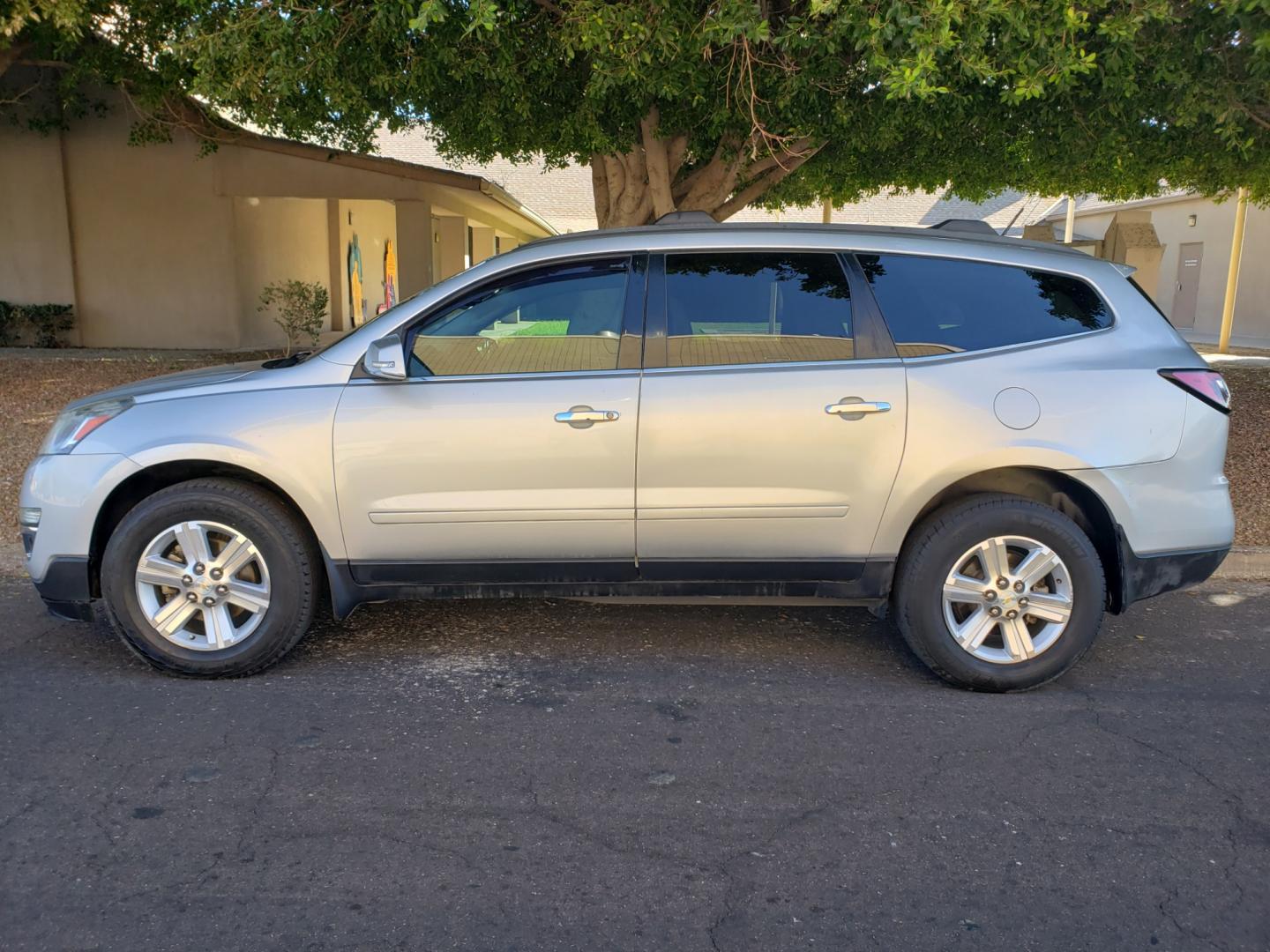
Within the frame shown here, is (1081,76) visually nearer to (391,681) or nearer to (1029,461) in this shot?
(1029,461)

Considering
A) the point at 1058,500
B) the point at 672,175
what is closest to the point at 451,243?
the point at 672,175

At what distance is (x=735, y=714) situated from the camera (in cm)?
411

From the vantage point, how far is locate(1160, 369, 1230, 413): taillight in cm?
427

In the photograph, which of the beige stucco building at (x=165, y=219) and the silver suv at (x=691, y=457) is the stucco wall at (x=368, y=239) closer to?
the beige stucco building at (x=165, y=219)

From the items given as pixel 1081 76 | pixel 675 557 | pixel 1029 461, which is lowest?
pixel 675 557

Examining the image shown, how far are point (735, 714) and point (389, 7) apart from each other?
538 cm

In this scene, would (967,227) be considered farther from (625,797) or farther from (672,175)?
(672,175)

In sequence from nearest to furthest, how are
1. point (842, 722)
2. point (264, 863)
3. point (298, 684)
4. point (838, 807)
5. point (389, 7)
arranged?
point (264, 863) < point (838, 807) < point (842, 722) < point (298, 684) < point (389, 7)

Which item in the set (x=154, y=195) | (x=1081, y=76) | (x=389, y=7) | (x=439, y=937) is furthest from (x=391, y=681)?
(x=154, y=195)

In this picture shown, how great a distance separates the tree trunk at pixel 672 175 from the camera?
411 inches

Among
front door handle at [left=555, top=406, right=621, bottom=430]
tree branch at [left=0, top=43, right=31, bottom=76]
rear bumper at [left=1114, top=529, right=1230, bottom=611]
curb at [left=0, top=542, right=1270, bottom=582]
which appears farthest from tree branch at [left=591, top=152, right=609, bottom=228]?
rear bumper at [left=1114, top=529, right=1230, bottom=611]

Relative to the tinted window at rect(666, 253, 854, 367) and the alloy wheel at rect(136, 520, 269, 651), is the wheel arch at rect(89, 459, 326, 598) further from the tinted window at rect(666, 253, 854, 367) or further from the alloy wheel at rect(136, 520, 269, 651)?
the tinted window at rect(666, 253, 854, 367)

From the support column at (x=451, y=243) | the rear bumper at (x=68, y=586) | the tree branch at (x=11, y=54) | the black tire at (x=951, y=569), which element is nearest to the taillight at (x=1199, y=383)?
the black tire at (x=951, y=569)

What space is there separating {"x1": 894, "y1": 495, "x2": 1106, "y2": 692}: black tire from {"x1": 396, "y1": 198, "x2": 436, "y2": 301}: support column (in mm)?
13226
